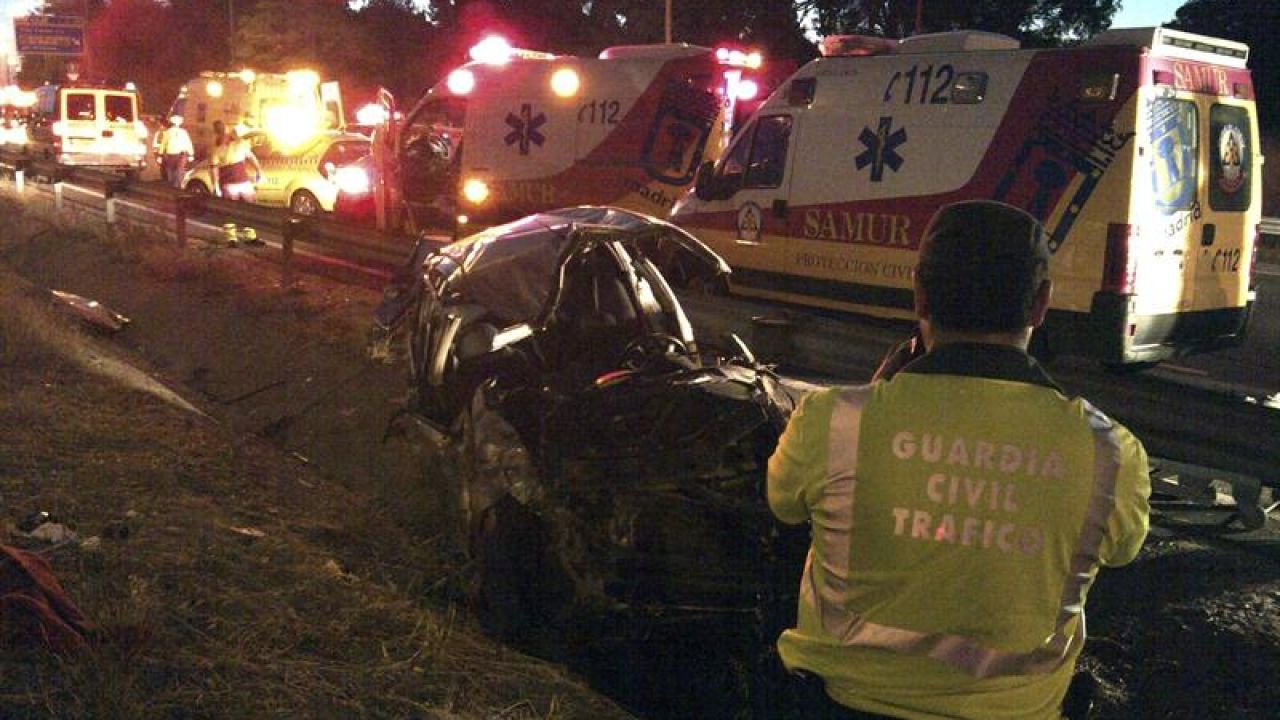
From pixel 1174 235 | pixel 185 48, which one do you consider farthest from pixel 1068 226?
pixel 185 48

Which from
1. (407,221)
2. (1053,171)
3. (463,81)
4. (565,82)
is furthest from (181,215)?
(1053,171)

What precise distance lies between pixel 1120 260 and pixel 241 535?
225 inches

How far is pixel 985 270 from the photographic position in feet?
6.23

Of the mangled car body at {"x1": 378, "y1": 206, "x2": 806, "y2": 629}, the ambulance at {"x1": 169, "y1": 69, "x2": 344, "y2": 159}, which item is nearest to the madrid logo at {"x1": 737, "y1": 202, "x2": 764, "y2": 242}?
the mangled car body at {"x1": 378, "y1": 206, "x2": 806, "y2": 629}

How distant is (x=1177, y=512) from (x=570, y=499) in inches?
Result: 148

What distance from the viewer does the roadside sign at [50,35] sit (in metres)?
33.0

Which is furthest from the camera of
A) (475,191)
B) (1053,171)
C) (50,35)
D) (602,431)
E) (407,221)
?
(50,35)

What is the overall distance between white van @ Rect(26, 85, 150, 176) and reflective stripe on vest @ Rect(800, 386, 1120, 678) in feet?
94.7

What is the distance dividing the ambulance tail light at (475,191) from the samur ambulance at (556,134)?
0.5 inches

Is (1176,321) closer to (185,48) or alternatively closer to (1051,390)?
(1051,390)

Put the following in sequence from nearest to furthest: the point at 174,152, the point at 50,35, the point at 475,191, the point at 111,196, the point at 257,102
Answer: the point at 475,191 < the point at 111,196 < the point at 174,152 < the point at 257,102 < the point at 50,35

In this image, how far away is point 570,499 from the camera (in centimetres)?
406

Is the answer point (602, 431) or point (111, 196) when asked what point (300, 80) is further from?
point (602, 431)

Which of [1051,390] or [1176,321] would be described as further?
[1176,321]
